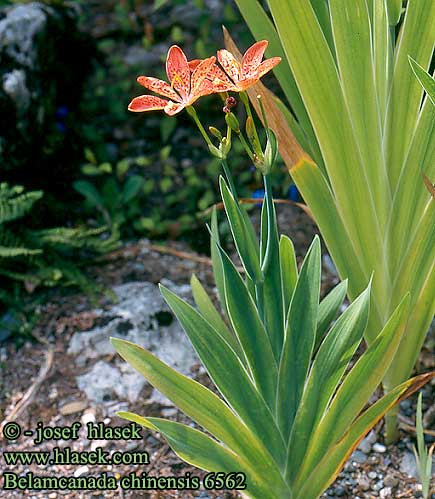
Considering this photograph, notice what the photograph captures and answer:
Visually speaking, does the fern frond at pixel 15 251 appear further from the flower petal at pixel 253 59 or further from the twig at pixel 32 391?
the flower petal at pixel 253 59

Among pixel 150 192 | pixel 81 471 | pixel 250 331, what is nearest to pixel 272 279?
pixel 250 331

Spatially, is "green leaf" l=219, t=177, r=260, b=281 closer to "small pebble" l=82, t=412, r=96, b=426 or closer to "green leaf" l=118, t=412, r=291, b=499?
"green leaf" l=118, t=412, r=291, b=499

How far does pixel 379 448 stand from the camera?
5.62ft

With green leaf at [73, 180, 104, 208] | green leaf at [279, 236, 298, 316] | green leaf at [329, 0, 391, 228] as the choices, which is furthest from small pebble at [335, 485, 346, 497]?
green leaf at [73, 180, 104, 208]

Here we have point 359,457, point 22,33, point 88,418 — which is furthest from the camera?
point 22,33

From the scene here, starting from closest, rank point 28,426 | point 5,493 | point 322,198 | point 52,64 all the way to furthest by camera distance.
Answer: point 322,198
point 5,493
point 28,426
point 52,64

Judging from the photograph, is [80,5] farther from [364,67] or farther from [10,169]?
[364,67]

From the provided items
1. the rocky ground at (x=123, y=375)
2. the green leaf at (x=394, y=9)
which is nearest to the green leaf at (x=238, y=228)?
the green leaf at (x=394, y=9)

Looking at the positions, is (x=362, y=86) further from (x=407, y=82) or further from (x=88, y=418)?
(x=88, y=418)

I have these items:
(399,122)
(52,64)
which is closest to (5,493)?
(399,122)

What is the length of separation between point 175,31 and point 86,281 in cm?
106

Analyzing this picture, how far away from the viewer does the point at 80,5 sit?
2846 millimetres

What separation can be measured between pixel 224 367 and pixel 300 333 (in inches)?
5.5

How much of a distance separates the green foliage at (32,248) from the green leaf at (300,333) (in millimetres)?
898
